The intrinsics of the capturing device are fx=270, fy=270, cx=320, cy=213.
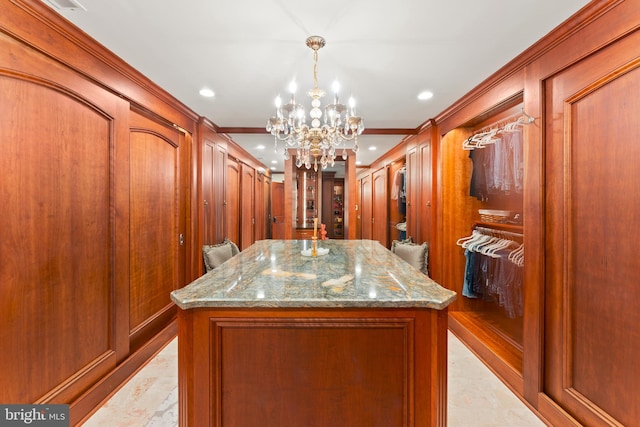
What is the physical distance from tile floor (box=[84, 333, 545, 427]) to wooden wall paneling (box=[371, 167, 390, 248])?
3.70 meters

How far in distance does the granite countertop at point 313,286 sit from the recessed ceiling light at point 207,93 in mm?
1688

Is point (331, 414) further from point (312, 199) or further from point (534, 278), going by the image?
point (312, 199)

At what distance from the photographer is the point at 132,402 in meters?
1.87

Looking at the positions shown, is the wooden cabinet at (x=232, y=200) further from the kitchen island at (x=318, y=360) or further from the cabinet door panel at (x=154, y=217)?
the kitchen island at (x=318, y=360)

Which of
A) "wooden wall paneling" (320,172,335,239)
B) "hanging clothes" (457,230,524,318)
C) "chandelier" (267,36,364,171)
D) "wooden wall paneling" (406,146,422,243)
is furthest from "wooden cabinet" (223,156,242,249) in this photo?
"wooden wall paneling" (320,172,335,239)

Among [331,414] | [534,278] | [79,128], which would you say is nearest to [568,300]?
[534,278]

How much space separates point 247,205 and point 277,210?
279 centimetres

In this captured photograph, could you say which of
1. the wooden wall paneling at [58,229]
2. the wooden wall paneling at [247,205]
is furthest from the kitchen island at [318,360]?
the wooden wall paneling at [247,205]

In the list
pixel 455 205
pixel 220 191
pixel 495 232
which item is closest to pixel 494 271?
pixel 495 232

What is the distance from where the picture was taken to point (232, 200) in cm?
488

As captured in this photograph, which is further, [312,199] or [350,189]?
[312,199]

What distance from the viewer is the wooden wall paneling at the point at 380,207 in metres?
5.86

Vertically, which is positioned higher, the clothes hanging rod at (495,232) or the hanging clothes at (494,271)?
the clothes hanging rod at (495,232)

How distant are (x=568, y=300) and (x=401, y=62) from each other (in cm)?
194
